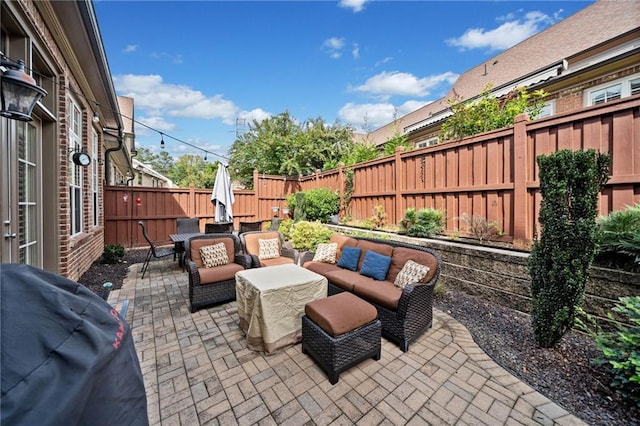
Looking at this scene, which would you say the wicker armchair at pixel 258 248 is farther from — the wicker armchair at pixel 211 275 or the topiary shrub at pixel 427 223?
the topiary shrub at pixel 427 223

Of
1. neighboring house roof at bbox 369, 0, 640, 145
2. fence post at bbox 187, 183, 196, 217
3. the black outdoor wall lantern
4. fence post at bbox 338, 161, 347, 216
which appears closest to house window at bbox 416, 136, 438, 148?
neighboring house roof at bbox 369, 0, 640, 145

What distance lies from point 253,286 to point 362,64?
8.57 meters

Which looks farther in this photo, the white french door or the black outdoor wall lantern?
the white french door

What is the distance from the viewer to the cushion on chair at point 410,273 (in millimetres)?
2951

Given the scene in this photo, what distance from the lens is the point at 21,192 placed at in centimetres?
267

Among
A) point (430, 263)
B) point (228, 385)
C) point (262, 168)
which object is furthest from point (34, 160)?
point (262, 168)

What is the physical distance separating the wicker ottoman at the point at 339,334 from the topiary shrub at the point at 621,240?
8.25 feet

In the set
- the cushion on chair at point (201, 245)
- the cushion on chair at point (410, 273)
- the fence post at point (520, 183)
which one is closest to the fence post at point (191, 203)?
the cushion on chair at point (201, 245)

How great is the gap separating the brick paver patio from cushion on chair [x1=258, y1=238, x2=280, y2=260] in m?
1.63

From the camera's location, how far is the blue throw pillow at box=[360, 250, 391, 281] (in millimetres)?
3434

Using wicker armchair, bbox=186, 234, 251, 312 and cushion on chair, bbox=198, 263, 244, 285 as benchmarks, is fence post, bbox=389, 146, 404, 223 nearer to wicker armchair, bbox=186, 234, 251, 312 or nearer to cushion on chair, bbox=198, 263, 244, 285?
wicker armchair, bbox=186, 234, 251, 312

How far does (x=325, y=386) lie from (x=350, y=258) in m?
2.01

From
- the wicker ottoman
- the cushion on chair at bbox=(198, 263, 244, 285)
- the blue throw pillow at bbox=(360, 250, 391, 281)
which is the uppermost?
the blue throw pillow at bbox=(360, 250, 391, 281)

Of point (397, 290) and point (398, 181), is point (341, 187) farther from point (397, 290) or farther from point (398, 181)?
point (397, 290)
